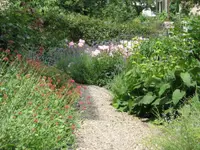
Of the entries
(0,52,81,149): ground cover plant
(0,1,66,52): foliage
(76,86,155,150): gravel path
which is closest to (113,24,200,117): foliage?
(76,86,155,150): gravel path

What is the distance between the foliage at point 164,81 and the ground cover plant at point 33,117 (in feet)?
4.73

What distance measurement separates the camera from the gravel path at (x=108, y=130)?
5293 mm

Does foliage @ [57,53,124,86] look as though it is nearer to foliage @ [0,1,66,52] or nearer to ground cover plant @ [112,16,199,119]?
foliage @ [0,1,66,52]

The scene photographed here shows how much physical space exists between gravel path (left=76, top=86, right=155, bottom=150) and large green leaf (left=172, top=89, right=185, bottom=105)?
21.0 inches

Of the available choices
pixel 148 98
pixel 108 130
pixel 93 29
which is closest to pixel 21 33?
pixel 148 98

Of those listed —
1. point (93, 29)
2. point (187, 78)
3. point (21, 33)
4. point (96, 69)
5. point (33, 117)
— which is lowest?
point (96, 69)

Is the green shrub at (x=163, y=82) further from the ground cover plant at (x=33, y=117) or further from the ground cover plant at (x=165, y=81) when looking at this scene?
the ground cover plant at (x=33, y=117)

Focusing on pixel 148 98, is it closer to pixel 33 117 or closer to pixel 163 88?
pixel 163 88

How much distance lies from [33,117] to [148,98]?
275 centimetres

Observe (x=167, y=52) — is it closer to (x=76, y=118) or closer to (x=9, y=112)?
(x=76, y=118)

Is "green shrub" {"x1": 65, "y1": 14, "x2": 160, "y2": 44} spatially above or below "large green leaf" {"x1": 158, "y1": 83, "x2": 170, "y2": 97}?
below

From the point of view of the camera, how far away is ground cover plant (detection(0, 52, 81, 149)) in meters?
4.03

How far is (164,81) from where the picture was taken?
22.3 feet

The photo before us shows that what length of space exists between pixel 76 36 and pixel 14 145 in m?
13.0
